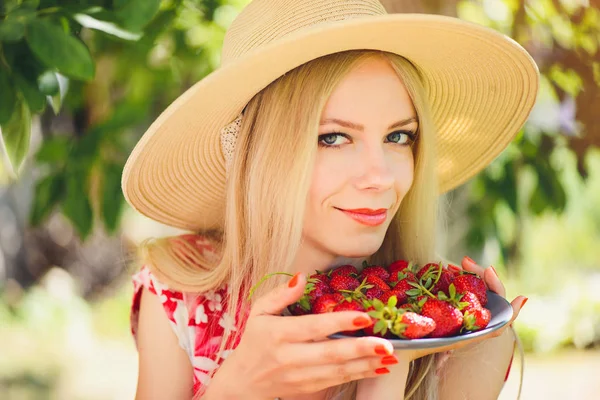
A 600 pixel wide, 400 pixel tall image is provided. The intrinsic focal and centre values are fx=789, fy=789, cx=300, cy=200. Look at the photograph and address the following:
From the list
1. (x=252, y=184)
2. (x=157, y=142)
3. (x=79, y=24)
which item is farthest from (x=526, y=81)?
(x=79, y=24)

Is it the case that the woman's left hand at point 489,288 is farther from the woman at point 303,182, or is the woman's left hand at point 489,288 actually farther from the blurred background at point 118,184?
the blurred background at point 118,184

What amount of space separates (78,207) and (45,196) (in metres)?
0.13

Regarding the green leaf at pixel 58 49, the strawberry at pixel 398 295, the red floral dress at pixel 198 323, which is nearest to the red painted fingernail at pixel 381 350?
the strawberry at pixel 398 295

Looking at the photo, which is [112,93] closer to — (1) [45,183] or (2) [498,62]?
(1) [45,183]

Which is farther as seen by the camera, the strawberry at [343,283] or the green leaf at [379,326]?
the strawberry at [343,283]

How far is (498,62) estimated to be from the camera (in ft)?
6.25

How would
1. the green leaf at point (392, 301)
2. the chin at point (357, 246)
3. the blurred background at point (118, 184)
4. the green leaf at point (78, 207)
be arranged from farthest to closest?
the green leaf at point (78, 207)
the blurred background at point (118, 184)
the chin at point (357, 246)
the green leaf at point (392, 301)

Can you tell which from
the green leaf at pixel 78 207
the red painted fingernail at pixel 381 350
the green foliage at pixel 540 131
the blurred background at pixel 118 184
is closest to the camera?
the red painted fingernail at pixel 381 350

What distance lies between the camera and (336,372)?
4.70ft

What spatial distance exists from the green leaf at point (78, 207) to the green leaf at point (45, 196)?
5 cm

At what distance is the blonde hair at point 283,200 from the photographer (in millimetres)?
1730

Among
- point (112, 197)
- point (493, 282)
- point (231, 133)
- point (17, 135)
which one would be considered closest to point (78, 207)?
point (112, 197)

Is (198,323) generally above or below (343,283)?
below

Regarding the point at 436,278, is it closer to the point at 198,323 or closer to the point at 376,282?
A: the point at 376,282
